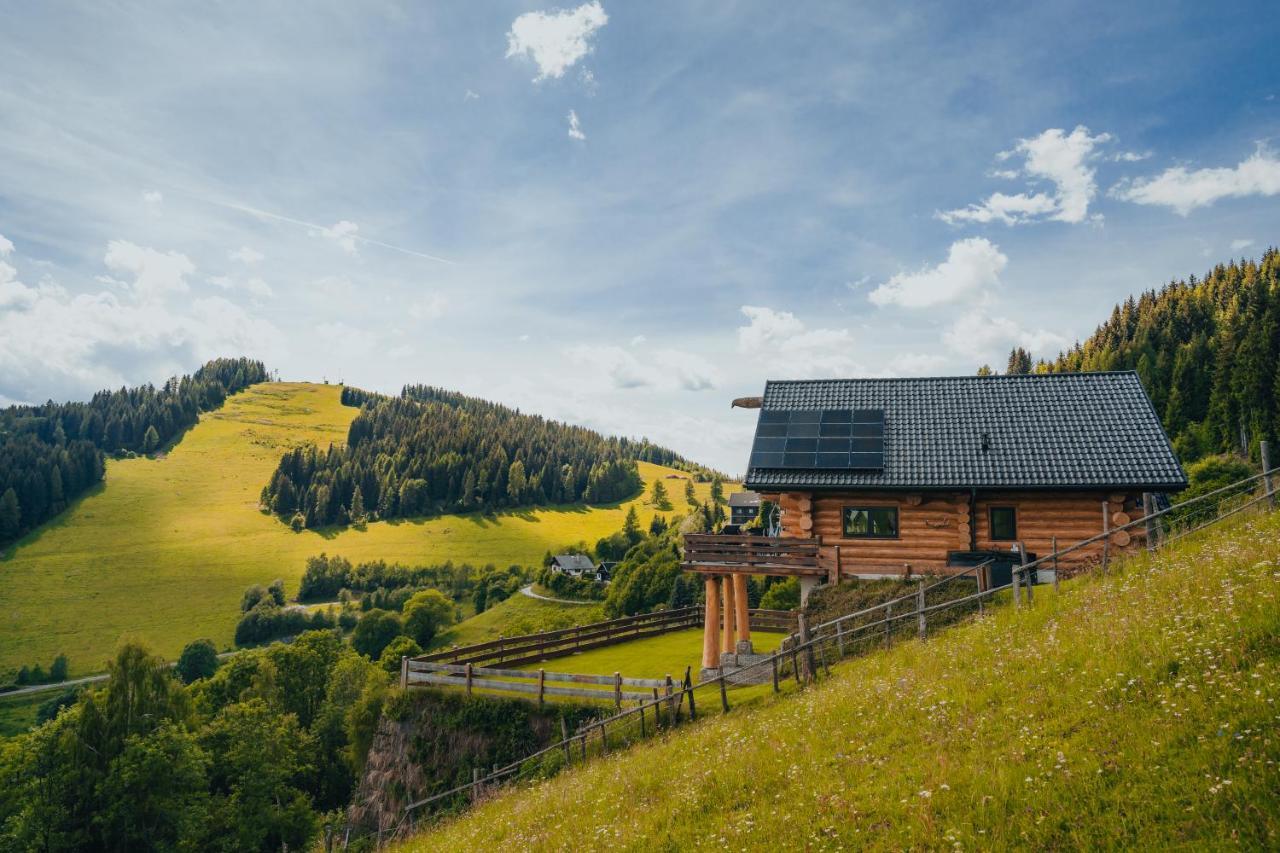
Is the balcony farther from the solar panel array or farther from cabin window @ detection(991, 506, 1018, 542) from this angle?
cabin window @ detection(991, 506, 1018, 542)

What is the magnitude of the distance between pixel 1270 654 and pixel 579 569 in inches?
4433

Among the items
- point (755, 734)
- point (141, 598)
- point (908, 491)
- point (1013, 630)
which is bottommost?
point (141, 598)

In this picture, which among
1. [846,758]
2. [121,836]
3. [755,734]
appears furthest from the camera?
[121,836]

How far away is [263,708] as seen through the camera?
48000 mm

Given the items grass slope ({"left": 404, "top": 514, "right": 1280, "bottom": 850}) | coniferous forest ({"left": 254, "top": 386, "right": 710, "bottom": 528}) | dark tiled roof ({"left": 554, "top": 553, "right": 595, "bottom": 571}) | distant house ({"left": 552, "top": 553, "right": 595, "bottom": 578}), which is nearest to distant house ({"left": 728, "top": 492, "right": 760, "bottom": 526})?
distant house ({"left": 552, "top": 553, "right": 595, "bottom": 578})

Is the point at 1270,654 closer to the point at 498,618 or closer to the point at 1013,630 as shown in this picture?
the point at 1013,630

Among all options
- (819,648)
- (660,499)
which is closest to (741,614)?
(819,648)

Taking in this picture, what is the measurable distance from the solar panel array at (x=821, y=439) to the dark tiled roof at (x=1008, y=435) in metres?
0.34

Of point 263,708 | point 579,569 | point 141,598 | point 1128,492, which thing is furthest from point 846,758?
point 141,598

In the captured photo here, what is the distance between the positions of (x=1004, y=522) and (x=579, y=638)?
1880cm

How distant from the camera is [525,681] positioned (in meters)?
24.5

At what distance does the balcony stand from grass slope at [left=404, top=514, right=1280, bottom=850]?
802 centimetres

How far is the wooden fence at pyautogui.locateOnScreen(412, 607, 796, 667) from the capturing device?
2817 centimetres

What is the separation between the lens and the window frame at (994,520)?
2298 cm
